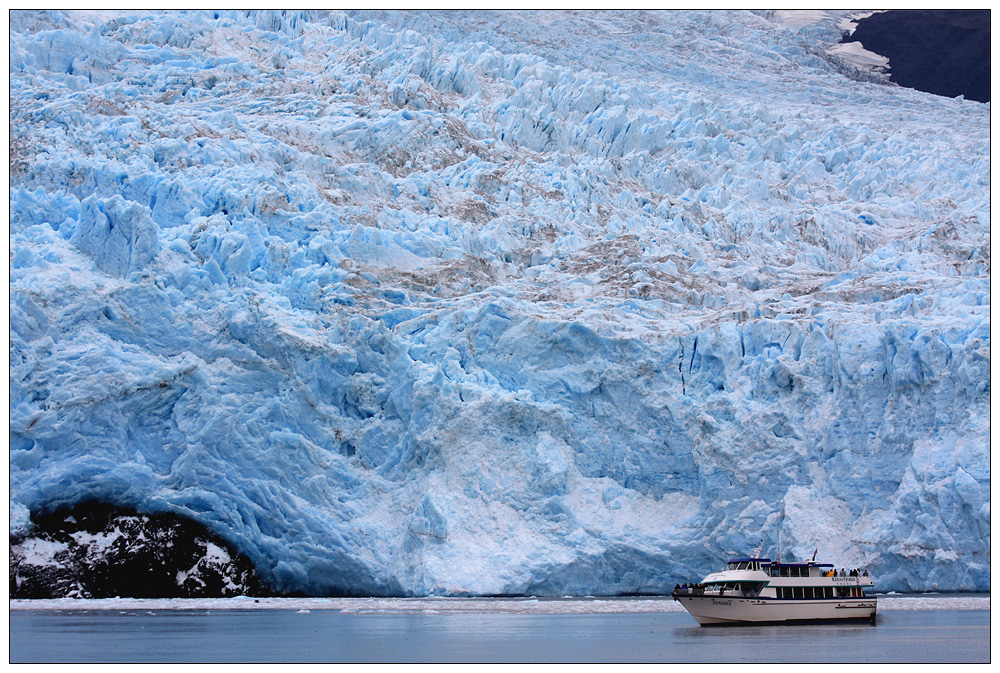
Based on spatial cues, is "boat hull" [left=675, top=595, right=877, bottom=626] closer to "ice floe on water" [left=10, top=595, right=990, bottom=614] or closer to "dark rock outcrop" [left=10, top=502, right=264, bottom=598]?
"ice floe on water" [left=10, top=595, right=990, bottom=614]

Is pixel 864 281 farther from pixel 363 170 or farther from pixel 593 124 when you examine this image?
pixel 363 170

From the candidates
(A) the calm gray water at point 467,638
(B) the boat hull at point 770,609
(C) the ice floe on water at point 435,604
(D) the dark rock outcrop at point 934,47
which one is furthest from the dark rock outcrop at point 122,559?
(D) the dark rock outcrop at point 934,47

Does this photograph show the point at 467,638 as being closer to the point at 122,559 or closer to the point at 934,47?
the point at 122,559

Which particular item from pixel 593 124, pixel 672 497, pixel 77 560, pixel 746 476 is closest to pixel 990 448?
pixel 746 476

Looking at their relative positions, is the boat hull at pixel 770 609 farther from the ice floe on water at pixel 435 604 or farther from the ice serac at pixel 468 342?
the ice serac at pixel 468 342

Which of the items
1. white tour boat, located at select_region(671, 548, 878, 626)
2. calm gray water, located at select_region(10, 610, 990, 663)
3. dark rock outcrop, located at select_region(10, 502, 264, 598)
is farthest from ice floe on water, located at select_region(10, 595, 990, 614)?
white tour boat, located at select_region(671, 548, 878, 626)

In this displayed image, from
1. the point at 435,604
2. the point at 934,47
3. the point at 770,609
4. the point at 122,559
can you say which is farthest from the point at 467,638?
the point at 934,47
